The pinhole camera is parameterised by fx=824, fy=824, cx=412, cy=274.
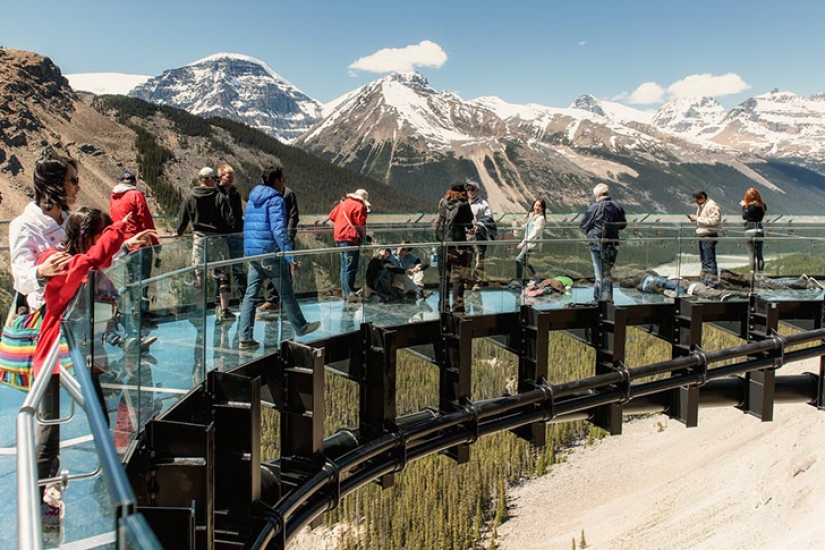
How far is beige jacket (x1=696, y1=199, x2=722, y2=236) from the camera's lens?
14797mm

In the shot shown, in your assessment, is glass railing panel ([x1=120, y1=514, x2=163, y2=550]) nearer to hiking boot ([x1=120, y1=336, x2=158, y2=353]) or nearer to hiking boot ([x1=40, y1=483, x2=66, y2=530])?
hiking boot ([x1=40, y1=483, x2=66, y2=530])

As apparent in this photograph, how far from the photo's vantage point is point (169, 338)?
654cm

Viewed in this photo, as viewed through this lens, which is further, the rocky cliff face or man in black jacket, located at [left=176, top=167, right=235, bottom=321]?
the rocky cliff face

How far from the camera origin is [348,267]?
10430 millimetres

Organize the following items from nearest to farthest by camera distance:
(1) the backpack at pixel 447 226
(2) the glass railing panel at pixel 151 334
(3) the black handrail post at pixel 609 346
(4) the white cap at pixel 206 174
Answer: (2) the glass railing panel at pixel 151 334 < (4) the white cap at pixel 206 174 < (1) the backpack at pixel 447 226 < (3) the black handrail post at pixel 609 346

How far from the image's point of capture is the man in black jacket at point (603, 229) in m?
13.4

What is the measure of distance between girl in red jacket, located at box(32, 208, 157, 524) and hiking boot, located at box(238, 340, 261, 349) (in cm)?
277

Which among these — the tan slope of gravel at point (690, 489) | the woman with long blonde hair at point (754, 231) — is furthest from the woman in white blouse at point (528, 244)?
the tan slope of gravel at point (690, 489)

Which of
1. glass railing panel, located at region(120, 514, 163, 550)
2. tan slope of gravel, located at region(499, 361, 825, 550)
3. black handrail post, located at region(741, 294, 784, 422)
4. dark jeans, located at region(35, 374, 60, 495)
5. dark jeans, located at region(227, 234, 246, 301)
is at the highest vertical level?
dark jeans, located at region(227, 234, 246, 301)

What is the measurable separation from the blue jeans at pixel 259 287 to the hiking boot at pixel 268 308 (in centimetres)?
7

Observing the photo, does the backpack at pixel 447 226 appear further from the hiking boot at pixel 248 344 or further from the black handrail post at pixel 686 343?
the black handrail post at pixel 686 343

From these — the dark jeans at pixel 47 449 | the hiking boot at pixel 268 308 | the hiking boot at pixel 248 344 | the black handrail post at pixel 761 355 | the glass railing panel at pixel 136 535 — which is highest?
the glass railing panel at pixel 136 535

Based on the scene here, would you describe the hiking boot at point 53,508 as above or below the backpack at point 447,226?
below

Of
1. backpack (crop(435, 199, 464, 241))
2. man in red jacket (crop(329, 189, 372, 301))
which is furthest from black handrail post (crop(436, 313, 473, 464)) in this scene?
man in red jacket (crop(329, 189, 372, 301))
